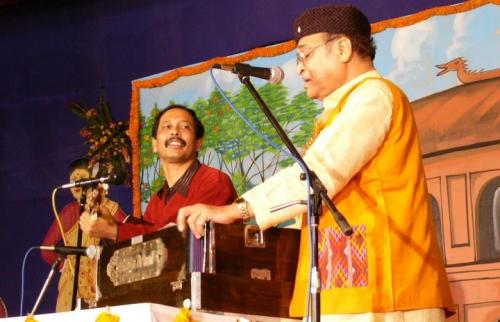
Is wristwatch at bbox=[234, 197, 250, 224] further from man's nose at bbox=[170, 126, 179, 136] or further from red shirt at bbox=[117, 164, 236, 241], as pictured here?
man's nose at bbox=[170, 126, 179, 136]

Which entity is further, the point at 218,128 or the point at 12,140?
the point at 12,140

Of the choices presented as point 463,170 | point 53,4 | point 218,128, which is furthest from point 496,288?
point 53,4

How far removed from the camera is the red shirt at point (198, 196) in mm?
4250

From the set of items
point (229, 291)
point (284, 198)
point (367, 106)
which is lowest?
point (229, 291)

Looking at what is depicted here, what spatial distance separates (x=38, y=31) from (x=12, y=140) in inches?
25.7

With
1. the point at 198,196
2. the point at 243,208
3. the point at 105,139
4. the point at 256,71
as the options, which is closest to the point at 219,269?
the point at 243,208

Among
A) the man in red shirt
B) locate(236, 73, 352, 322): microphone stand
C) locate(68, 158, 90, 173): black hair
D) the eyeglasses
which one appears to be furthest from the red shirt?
locate(236, 73, 352, 322): microphone stand

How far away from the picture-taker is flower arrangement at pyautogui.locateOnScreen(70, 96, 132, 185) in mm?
5301

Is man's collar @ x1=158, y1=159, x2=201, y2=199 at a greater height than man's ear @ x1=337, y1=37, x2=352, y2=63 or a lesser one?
lesser

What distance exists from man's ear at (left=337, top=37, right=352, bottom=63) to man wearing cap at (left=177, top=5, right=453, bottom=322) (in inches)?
3.7

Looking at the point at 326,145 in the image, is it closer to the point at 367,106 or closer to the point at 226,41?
the point at 367,106

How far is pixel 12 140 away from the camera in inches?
224

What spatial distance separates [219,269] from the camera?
2.96 metres

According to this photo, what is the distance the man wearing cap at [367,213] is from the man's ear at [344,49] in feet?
0.31
